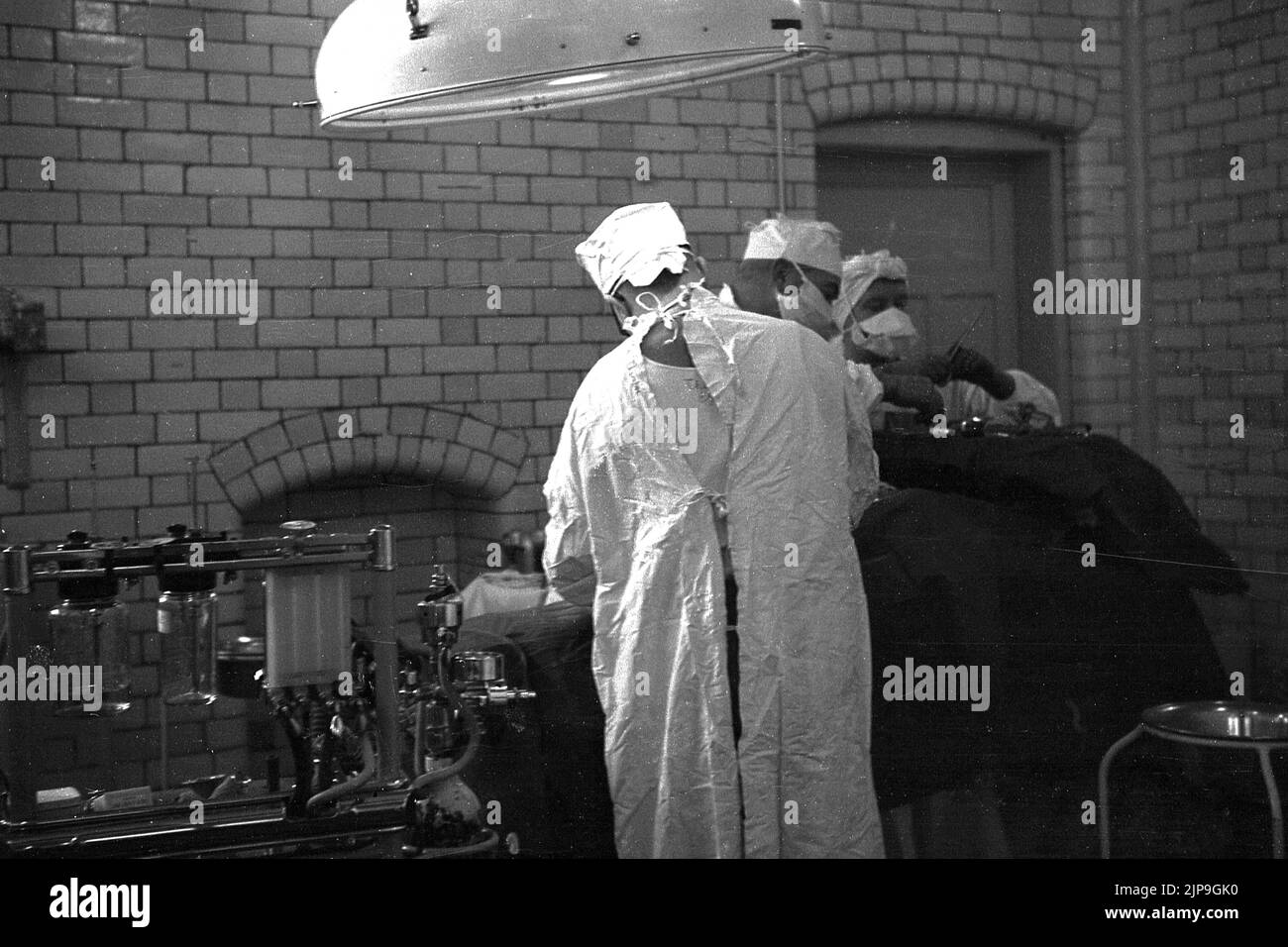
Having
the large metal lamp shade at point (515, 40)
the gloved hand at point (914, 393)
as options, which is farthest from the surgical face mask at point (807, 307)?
the large metal lamp shade at point (515, 40)

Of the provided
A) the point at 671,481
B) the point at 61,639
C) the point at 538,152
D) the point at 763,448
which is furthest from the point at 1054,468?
the point at 61,639

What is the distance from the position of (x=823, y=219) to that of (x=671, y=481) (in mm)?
535

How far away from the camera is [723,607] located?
1.94 meters

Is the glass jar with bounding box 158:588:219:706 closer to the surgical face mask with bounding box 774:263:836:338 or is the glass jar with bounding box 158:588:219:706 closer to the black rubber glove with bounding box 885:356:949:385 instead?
the surgical face mask with bounding box 774:263:836:338

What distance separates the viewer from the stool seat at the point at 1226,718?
2.15 m

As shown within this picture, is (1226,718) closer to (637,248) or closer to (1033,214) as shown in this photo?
(1033,214)

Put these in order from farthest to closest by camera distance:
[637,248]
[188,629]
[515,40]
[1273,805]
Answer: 1. [1273,805]
2. [637,248]
3. [188,629]
4. [515,40]

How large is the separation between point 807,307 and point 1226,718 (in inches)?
40.2

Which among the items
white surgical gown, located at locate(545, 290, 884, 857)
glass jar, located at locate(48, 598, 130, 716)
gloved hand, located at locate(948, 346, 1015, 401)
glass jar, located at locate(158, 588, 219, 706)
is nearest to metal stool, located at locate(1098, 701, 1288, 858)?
white surgical gown, located at locate(545, 290, 884, 857)

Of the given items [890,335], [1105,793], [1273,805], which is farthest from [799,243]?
[1273,805]

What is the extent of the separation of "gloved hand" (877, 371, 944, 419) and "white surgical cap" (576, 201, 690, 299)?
0.44 metres

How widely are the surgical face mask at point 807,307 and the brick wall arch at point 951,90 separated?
0.97 feet

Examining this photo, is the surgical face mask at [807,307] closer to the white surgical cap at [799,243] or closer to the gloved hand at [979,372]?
the white surgical cap at [799,243]
